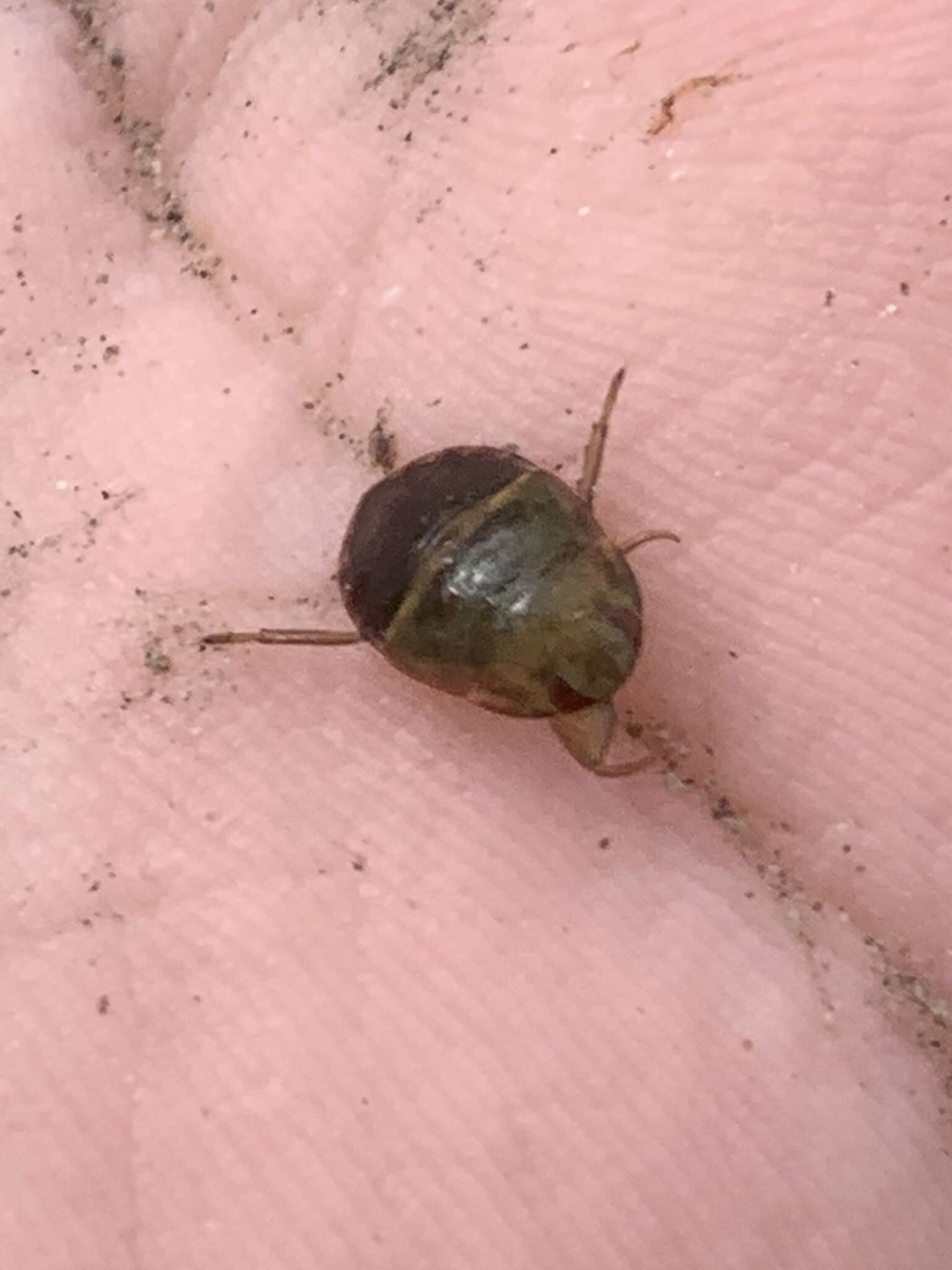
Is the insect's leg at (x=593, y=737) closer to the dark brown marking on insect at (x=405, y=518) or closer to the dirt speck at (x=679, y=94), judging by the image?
A: the dark brown marking on insect at (x=405, y=518)

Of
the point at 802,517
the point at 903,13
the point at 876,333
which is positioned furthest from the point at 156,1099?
the point at 903,13

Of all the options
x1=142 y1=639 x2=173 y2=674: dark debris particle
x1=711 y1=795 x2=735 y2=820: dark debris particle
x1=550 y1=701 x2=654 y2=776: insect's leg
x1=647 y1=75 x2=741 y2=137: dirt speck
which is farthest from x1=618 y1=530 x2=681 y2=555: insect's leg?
x1=142 y1=639 x2=173 y2=674: dark debris particle

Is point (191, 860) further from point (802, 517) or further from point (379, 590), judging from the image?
point (802, 517)

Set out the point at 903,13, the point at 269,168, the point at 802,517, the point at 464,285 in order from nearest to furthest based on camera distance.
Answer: the point at 903,13
the point at 802,517
the point at 464,285
the point at 269,168

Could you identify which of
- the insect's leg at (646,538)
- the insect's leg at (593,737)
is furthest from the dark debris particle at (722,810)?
the insect's leg at (646,538)

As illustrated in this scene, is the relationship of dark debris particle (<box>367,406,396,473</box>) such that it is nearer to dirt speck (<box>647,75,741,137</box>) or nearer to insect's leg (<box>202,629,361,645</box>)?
insect's leg (<box>202,629,361,645</box>)

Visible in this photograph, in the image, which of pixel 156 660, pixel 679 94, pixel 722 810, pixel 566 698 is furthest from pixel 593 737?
pixel 679 94
